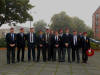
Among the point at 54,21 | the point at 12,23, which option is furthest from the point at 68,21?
the point at 12,23

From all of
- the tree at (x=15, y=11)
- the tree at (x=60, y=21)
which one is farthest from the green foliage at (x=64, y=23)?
the tree at (x=15, y=11)

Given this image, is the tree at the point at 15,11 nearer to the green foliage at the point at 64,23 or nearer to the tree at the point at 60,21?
the green foliage at the point at 64,23

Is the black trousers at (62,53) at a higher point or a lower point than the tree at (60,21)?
lower

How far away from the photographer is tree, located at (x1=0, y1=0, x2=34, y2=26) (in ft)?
91.6

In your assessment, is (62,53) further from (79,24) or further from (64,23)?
(79,24)

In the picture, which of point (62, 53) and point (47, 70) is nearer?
point (47, 70)

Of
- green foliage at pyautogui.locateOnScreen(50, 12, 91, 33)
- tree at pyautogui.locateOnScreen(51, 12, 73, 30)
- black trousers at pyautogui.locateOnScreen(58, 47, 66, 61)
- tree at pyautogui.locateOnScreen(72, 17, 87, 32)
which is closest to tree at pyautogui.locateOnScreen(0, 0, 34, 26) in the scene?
black trousers at pyautogui.locateOnScreen(58, 47, 66, 61)

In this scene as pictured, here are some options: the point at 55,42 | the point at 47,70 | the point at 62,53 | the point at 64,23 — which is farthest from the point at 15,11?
the point at 64,23

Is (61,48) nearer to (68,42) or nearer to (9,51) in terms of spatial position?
(68,42)

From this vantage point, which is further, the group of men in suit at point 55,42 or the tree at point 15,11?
the tree at point 15,11

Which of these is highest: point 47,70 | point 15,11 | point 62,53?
point 15,11

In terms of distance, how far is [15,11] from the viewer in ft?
94.9

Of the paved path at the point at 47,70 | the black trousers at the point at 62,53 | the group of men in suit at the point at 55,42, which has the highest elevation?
the group of men in suit at the point at 55,42

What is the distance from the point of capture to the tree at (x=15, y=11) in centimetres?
2792
